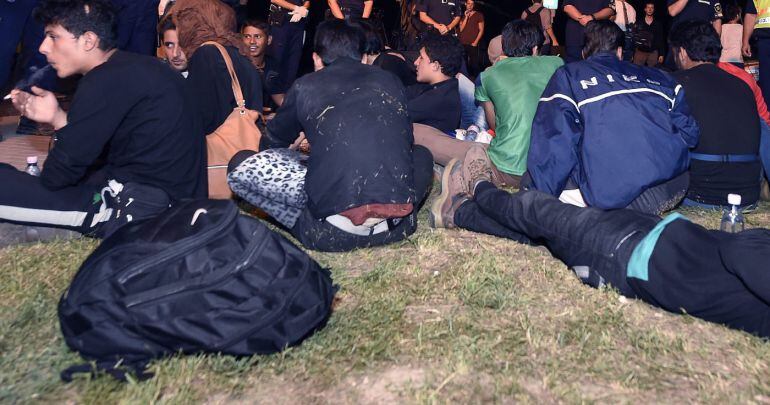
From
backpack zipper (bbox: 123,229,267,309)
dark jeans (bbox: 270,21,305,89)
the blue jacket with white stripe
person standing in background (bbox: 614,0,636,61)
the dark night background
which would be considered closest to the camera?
backpack zipper (bbox: 123,229,267,309)

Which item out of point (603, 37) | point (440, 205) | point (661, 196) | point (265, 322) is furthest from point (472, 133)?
point (265, 322)

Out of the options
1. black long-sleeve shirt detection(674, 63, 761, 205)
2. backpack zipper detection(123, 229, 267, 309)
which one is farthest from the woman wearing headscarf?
black long-sleeve shirt detection(674, 63, 761, 205)

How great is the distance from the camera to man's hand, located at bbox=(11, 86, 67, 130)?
354 cm

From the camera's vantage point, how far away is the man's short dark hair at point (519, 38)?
5.36 metres

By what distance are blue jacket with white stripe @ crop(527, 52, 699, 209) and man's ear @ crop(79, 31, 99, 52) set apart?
247 centimetres

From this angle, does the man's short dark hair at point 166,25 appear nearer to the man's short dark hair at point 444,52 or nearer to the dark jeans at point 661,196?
the man's short dark hair at point 444,52

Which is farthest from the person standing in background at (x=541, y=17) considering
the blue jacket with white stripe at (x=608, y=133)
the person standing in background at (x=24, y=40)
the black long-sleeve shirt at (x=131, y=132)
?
the black long-sleeve shirt at (x=131, y=132)

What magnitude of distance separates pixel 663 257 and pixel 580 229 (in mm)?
456

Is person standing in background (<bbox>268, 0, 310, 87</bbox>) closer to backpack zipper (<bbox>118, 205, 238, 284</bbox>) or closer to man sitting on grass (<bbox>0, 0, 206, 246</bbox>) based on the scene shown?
man sitting on grass (<bbox>0, 0, 206, 246</bbox>)

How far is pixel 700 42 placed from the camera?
4.86 m

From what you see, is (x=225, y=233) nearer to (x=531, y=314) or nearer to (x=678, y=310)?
(x=531, y=314)

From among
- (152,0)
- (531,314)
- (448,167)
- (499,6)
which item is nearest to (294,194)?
(448,167)

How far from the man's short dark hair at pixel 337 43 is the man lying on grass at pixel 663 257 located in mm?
1315

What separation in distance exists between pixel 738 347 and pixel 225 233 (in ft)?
6.78
